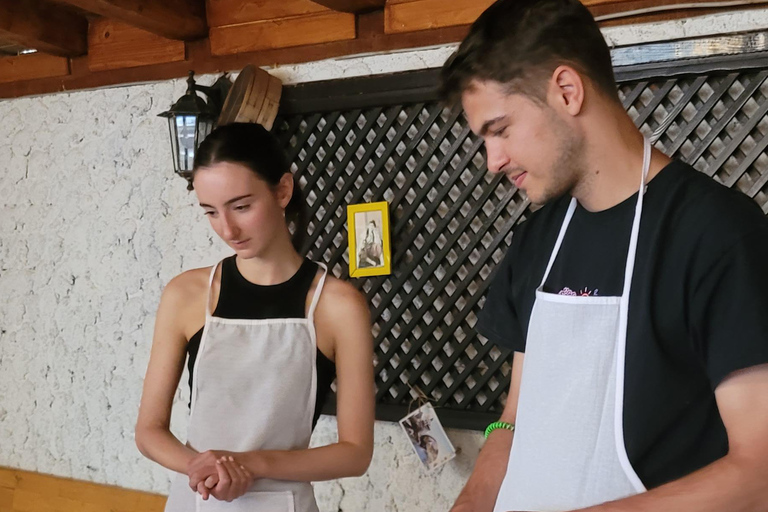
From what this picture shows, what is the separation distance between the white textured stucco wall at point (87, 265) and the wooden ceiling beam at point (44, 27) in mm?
204

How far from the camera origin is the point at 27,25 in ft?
9.60

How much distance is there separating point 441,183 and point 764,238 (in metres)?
1.66

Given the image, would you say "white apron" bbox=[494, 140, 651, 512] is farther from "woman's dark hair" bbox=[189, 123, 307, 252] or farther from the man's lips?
"woman's dark hair" bbox=[189, 123, 307, 252]

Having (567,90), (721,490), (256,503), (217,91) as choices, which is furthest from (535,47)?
(217,91)

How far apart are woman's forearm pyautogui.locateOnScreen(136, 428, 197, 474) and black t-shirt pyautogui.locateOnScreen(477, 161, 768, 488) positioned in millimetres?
889

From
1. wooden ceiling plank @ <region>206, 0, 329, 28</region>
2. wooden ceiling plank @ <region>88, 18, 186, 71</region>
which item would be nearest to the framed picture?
wooden ceiling plank @ <region>206, 0, 329, 28</region>

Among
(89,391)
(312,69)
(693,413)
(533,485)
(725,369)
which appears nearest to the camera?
(725,369)

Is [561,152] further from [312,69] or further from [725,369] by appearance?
[312,69]

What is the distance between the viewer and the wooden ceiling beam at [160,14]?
254cm

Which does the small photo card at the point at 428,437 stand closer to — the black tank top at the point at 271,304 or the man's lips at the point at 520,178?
the black tank top at the point at 271,304

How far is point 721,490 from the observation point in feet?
2.73

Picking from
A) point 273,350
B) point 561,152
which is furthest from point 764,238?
point 273,350

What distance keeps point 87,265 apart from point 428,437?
1.65 metres

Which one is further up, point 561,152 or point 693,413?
point 561,152
